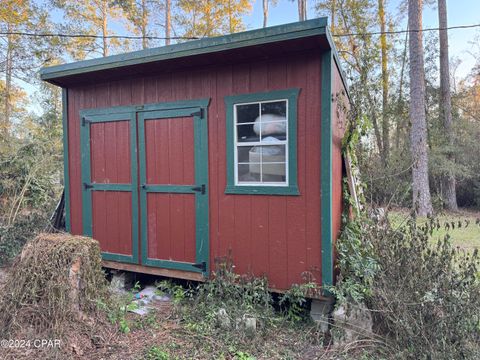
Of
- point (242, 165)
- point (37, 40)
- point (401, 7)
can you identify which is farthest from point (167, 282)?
point (401, 7)

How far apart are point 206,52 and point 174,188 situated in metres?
1.58

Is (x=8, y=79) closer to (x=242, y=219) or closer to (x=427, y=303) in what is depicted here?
(x=242, y=219)

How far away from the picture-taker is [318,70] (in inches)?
123

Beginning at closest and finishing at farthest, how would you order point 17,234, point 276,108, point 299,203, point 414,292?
point 414,292 → point 299,203 → point 276,108 → point 17,234

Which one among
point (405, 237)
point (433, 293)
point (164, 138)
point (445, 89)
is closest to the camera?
point (433, 293)

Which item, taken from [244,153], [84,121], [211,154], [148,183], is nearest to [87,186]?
[84,121]

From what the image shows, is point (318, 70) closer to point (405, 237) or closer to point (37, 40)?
point (405, 237)

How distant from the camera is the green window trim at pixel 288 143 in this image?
3.23 metres

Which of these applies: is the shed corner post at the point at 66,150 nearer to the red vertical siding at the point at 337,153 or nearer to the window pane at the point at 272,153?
the window pane at the point at 272,153

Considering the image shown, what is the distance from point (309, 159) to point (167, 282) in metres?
2.30

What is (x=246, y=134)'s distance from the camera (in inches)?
137

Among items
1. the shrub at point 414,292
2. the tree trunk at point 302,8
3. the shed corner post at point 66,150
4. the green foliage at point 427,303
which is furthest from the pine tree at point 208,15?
the green foliage at point 427,303

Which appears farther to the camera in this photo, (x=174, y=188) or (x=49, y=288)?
(x=174, y=188)

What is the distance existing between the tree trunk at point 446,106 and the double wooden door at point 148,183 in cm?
991
